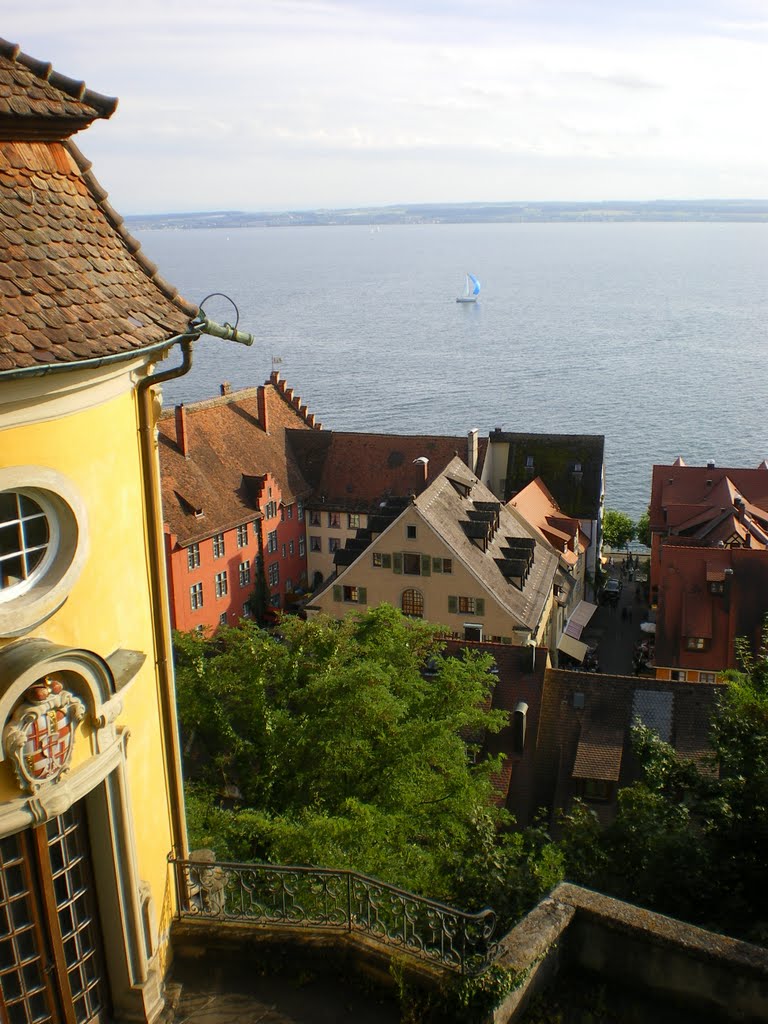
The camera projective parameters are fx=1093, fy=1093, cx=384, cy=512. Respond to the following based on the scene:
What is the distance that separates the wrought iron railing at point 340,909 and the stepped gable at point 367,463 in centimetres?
4535

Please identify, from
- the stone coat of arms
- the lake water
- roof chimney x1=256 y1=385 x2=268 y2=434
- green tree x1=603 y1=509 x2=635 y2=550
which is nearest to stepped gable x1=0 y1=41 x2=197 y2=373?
the stone coat of arms

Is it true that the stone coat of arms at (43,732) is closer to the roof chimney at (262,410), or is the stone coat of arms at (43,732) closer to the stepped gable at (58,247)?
the stepped gable at (58,247)

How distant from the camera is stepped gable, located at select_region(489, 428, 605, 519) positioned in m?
61.3

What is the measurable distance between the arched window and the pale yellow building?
39 mm

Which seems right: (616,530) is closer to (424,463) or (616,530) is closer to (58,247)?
(424,463)

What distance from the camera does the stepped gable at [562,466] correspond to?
61.3 m

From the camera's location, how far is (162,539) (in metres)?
10.2

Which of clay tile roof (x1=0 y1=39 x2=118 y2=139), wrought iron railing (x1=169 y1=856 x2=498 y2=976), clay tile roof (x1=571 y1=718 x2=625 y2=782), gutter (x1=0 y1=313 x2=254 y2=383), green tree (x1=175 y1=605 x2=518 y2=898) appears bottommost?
clay tile roof (x1=571 y1=718 x2=625 y2=782)

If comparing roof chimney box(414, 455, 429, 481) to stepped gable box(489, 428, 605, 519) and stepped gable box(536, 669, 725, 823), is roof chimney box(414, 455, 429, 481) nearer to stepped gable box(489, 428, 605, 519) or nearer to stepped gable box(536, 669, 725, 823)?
stepped gable box(489, 428, 605, 519)

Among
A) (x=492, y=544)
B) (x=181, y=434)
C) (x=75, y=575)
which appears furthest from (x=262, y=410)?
(x=75, y=575)

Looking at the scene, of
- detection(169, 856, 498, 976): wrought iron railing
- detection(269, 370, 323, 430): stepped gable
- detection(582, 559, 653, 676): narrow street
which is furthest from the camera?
detection(269, 370, 323, 430): stepped gable

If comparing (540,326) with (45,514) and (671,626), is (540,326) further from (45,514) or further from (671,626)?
(45,514)

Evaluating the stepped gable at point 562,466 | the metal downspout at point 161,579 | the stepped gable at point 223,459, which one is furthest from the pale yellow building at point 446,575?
the metal downspout at point 161,579

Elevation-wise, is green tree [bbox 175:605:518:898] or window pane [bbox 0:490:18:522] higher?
window pane [bbox 0:490:18:522]
